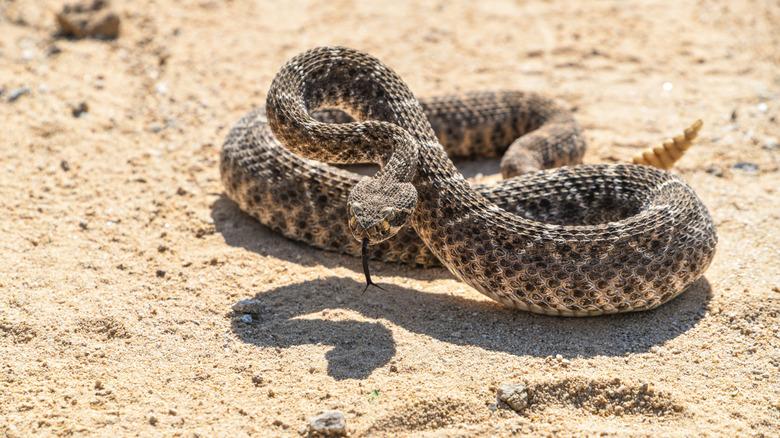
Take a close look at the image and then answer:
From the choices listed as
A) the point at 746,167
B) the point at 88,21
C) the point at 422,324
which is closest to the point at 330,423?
the point at 422,324

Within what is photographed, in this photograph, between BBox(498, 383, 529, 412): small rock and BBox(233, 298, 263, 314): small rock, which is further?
BBox(233, 298, 263, 314): small rock

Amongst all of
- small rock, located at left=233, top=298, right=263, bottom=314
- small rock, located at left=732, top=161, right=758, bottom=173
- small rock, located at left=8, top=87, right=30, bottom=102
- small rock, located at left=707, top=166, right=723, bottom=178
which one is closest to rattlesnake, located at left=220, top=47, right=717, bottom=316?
small rock, located at left=233, top=298, right=263, bottom=314

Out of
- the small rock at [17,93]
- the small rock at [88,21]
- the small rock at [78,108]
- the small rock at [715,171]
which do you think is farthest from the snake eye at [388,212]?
the small rock at [88,21]

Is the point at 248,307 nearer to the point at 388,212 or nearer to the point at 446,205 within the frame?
the point at 388,212

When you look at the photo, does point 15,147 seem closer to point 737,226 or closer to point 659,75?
point 737,226

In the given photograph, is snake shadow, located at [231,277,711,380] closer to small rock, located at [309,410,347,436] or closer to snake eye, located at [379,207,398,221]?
small rock, located at [309,410,347,436]

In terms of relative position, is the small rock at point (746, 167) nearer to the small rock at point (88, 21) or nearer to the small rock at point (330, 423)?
the small rock at point (330, 423)
